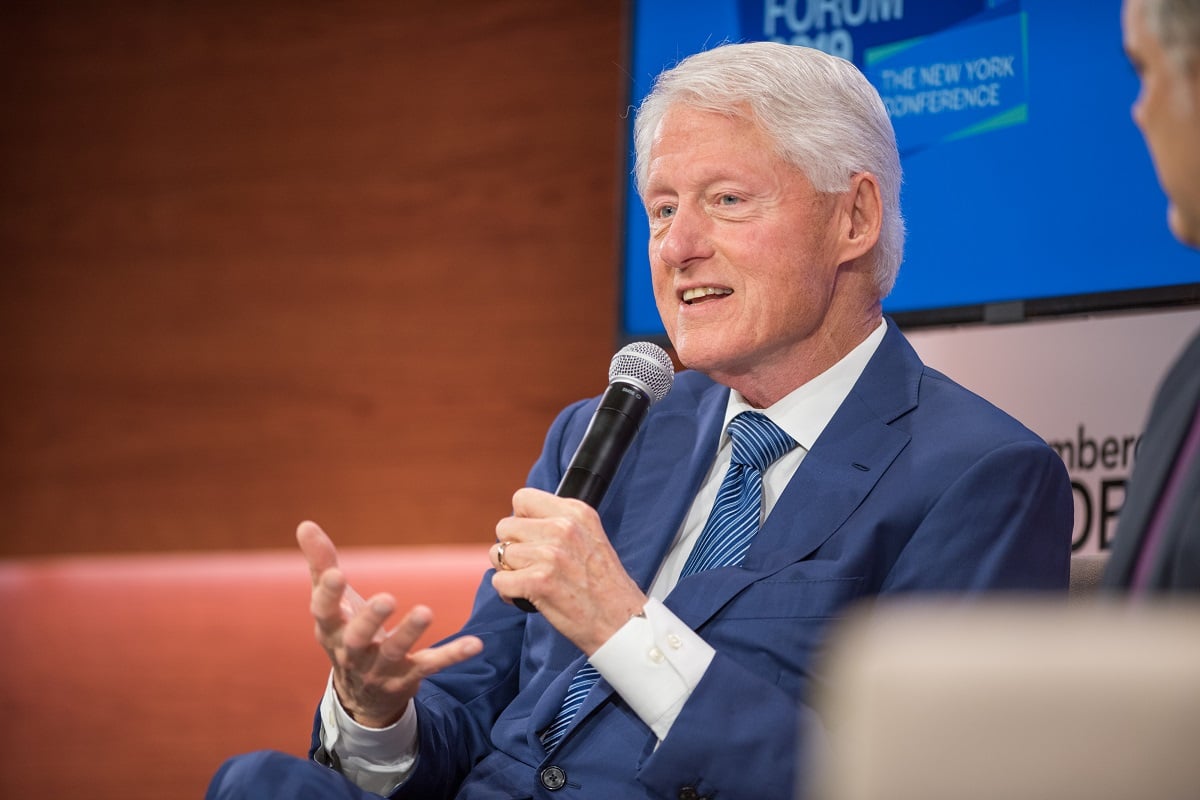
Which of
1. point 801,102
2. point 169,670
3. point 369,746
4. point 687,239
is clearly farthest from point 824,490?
point 169,670

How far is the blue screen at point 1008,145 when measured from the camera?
2209mm

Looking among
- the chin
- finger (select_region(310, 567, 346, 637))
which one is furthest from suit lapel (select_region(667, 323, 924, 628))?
the chin

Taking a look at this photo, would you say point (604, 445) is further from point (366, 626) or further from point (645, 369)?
point (366, 626)

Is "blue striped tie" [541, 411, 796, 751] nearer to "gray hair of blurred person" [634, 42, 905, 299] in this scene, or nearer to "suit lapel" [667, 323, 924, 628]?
"suit lapel" [667, 323, 924, 628]

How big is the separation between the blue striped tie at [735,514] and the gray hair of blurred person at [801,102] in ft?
1.07

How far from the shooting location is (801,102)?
1708mm

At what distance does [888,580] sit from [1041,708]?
3.28ft

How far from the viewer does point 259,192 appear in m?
3.52

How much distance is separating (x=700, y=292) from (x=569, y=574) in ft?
1.63

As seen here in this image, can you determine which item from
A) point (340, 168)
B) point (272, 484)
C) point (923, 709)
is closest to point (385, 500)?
point (272, 484)

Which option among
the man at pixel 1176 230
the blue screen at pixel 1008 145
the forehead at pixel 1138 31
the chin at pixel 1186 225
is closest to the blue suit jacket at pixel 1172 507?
the man at pixel 1176 230

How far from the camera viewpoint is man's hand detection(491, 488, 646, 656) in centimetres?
142

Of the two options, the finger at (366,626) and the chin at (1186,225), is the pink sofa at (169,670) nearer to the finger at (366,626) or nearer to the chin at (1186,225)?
the finger at (366,626)

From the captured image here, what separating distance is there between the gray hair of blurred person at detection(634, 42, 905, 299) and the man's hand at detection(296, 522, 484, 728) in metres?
0.75
